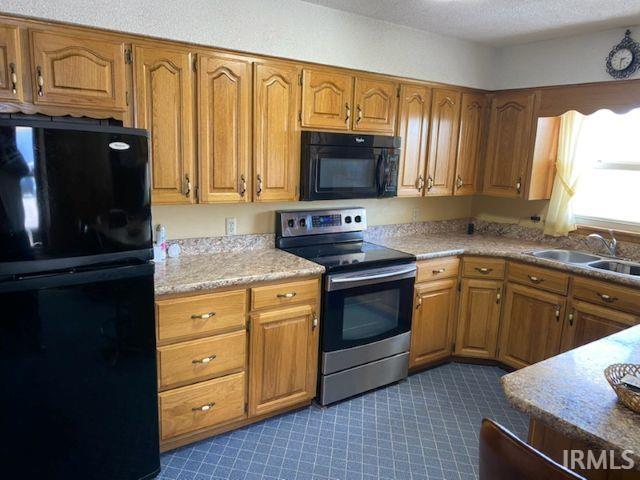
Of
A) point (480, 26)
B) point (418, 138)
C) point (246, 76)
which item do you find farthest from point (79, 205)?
point (480, 26)

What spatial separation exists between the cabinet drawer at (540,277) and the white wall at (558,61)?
55.8 inches

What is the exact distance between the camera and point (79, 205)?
175 centimetres

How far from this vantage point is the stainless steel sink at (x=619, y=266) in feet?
10.1

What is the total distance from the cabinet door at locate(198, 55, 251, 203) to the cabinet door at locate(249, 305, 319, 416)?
76 cm

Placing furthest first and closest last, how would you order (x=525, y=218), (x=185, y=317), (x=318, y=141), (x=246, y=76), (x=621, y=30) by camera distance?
(x=525, y=218) < (x=621, y=30) < (x=318, y=141) < (x=246, y=76) < (x=185, y=317)

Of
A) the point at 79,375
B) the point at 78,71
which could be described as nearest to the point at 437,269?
the point at 79,375

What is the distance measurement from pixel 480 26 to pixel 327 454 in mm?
2996

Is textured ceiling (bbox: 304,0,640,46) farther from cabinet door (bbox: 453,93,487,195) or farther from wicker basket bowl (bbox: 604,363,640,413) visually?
wicker basket bowl (bbox: 604,363,640,413)

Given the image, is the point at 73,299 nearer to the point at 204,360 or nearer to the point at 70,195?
the point at 70,195

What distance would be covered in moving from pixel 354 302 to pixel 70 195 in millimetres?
1713

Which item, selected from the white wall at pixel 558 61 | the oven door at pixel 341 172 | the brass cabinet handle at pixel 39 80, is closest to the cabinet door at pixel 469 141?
the white wall at pixel 558 61

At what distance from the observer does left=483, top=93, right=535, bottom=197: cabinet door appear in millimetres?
3533

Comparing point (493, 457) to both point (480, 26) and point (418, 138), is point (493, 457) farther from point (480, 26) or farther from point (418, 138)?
point (480, 26)

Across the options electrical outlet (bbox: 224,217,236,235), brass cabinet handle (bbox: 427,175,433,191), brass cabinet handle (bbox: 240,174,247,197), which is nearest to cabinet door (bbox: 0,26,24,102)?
brass cabinet handle (bbox: 240,174,247,197)
